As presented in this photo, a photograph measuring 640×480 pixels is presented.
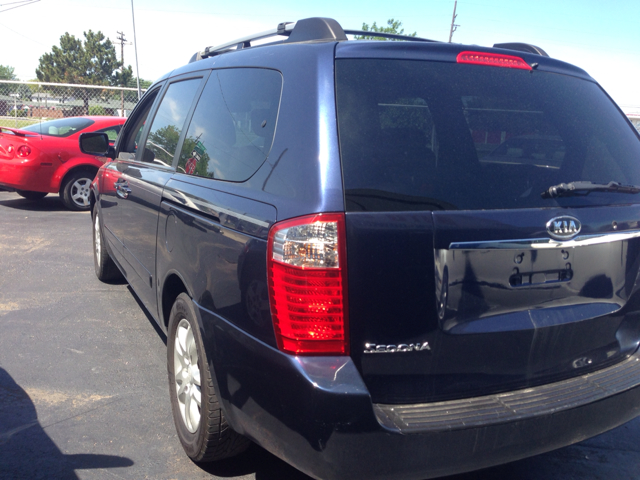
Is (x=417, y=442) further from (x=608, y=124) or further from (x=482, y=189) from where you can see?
(x=608, y=124)

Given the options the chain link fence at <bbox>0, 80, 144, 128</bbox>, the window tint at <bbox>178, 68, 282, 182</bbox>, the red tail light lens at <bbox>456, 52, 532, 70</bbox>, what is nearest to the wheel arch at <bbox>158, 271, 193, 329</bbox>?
the window tint at <bbox>178, 68, 282, 182</bbox>

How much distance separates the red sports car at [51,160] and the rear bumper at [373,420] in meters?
7.80

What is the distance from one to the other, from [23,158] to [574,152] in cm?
874

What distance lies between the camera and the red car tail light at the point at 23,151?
8.92 metres

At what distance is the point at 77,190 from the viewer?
9555 millimetres

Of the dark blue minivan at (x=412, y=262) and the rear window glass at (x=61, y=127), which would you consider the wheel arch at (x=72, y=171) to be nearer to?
the rear window glass at (x=61, y=127)

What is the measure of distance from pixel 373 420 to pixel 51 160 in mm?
8768

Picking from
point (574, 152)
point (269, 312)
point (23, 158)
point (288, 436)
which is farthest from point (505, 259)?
point (23, 158)

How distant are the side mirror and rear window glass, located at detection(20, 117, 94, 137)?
517 cm

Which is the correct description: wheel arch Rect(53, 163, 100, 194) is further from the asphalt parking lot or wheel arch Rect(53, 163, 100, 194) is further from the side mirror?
the side mirror

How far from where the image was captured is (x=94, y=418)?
3080mm

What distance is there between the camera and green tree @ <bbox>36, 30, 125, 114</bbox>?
3061 inches

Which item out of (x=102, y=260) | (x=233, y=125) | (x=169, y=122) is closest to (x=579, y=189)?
(x=233, y=125)

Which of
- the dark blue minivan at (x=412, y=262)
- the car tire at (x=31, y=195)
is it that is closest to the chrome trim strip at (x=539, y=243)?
the dark blue minivan at (x=412, y=262)
